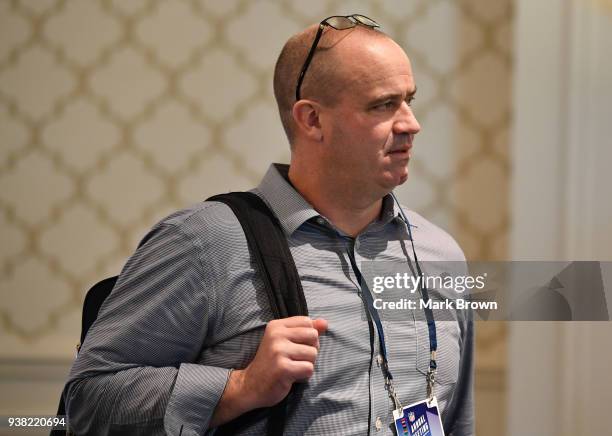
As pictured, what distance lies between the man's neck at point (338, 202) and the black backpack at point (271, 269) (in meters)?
0.10

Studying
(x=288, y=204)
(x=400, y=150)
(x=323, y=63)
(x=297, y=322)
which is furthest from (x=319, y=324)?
(x=323, y=63)

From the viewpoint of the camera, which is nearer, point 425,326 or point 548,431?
point 425,326

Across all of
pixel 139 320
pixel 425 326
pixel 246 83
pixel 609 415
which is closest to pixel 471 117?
pixel 246 83

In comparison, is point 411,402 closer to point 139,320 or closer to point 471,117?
point 139,320

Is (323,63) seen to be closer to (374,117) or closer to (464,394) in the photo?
(374,117)

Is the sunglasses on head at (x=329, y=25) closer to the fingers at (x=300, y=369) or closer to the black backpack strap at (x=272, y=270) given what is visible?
the black backpack strap at (x=272, y=270)

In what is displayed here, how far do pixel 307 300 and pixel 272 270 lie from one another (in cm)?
8

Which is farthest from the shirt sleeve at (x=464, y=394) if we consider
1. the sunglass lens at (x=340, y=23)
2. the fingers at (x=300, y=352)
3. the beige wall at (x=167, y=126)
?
the beige wall at (x=167, y=126)

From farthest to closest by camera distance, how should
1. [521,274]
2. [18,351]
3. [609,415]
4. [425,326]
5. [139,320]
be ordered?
[18,351] < [609,415] < [521,274] < [425,326] < [139,320]

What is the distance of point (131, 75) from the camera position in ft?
8.22

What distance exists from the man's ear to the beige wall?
3.42 feet

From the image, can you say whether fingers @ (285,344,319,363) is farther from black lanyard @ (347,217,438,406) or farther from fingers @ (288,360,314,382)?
black lanyard @ (347,217,438,406)

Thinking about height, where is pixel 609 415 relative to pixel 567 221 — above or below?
below

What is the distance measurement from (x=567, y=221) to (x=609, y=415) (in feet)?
1.78
